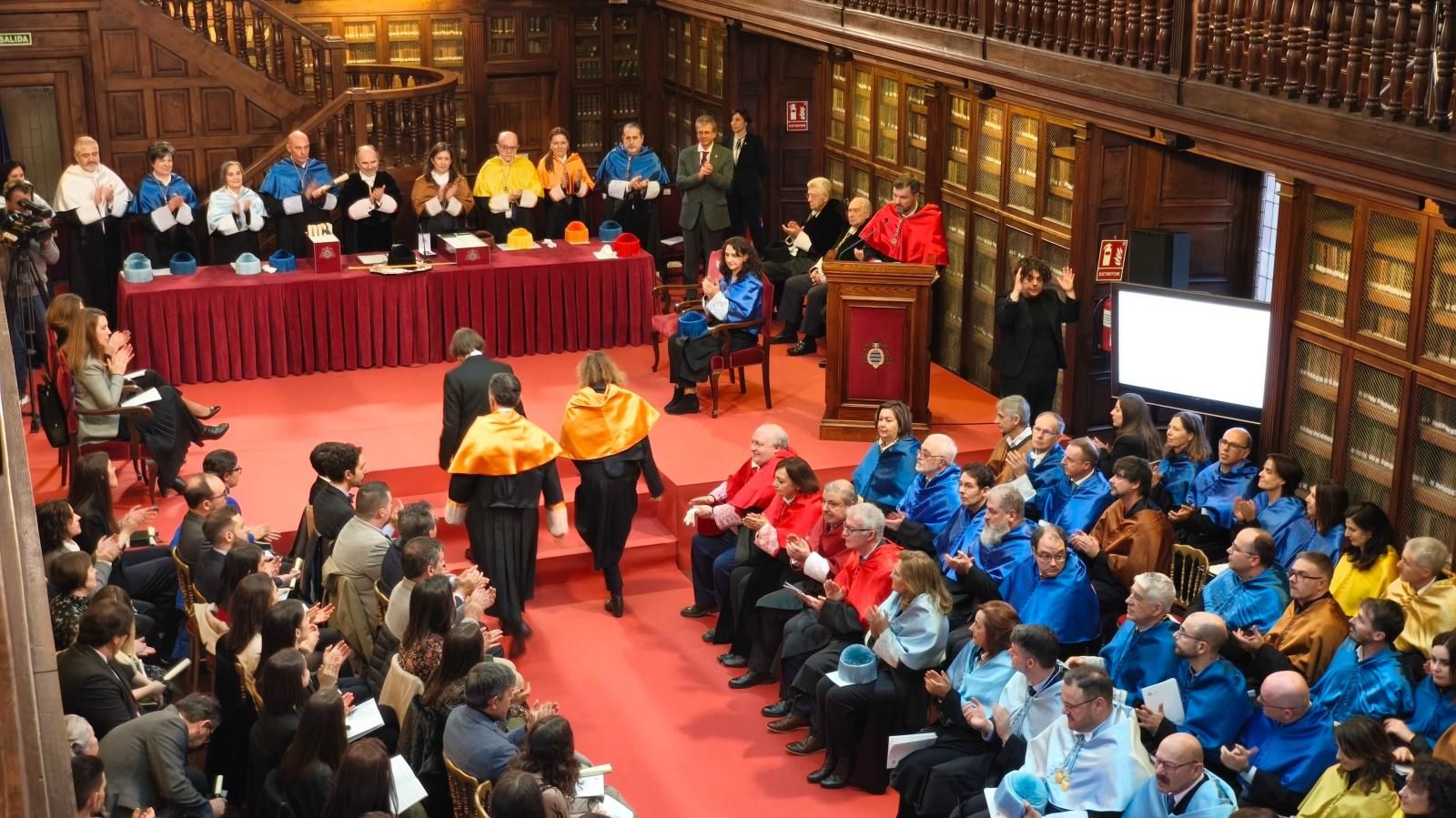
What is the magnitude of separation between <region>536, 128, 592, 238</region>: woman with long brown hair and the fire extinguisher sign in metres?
5.59

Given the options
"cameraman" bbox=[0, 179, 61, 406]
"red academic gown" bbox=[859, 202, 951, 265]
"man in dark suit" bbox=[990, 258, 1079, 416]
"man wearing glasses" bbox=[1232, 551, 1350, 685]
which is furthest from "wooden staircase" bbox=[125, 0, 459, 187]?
"man wearing glasses" bbox=[1232, 551, 1350, 685]

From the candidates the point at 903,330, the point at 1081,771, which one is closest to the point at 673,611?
the point at 903,330

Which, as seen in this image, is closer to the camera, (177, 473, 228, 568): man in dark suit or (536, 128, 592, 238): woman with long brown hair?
(177, 473, 228, 568): man in dark suit

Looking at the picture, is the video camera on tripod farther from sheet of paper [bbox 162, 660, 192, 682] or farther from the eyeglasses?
the eyeglasses

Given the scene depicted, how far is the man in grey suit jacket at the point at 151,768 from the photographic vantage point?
20.4 ft

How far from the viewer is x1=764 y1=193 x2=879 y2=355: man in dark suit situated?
1259cm

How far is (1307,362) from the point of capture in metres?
9.44

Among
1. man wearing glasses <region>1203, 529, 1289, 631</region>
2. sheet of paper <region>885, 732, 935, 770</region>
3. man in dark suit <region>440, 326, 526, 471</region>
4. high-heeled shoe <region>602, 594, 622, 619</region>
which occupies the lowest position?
high-heeled shoe <region>602, 594, 622, 619</region>

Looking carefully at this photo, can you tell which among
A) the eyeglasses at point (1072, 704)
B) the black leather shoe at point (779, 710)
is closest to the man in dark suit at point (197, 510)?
the black leather shoe at point (779, 710)

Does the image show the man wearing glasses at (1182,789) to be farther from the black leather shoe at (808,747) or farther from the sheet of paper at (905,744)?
the black leather shoe at (808,747)

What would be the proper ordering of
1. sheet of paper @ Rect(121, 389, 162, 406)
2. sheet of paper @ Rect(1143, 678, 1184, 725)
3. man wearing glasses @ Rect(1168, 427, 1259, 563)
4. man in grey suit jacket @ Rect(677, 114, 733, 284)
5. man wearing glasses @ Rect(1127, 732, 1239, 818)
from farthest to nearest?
man in grey suit jacket @ Rect(677, 114, 733, 284) → sheet of paper @ Rect(121, 389, 162, 406) → man wearing glasses @ Rect(1168, 427, 1259, 563) → sheet of paper @ Rect(1143, 678, 1184, 725) → man wearing glasses @ Rect(1127, 732, 1239, 818)

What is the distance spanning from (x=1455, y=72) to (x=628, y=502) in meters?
4.88

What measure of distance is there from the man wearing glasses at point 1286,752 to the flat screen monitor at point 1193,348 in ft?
10.7

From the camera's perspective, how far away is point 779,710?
8.63 metres
